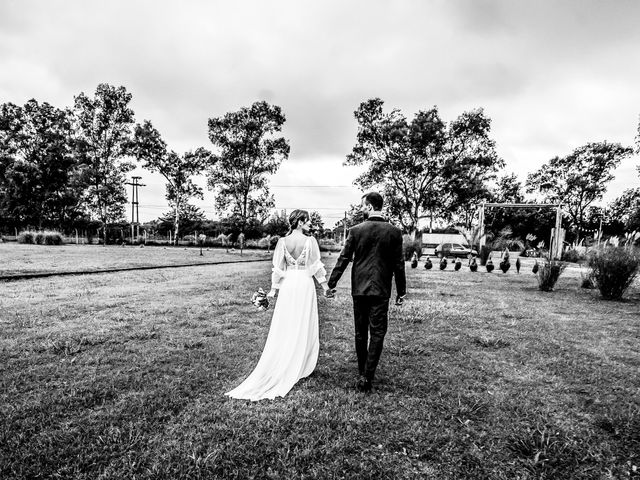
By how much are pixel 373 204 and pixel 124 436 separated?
321 cm

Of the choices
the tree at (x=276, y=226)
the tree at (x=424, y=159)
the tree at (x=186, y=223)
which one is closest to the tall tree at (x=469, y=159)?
the tree at (x=424, y=159)

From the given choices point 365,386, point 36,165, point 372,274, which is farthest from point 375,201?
point 36,165

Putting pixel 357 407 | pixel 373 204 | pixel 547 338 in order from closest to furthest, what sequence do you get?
pixel 357 407, pixel 373 204, pixel 547 338

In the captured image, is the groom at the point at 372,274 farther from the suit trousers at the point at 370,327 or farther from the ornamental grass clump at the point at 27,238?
the ornamental grass clump at the point at 27,238

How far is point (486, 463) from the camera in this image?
262 cm

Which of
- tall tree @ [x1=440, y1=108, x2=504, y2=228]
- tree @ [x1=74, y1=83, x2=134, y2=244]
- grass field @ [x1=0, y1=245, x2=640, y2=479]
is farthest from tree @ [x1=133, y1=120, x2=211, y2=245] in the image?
grass field @ [x1=0, y1=245, x2=640, y2=479]

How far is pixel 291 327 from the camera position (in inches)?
165

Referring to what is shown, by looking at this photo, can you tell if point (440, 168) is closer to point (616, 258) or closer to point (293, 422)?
point (616, 258)

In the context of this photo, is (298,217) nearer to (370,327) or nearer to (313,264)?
(313,264)

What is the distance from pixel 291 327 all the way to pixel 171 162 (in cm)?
3829

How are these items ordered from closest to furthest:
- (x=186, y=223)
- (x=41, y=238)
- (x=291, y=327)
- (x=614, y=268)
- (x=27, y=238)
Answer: (x=291, y=327)
(x=614, y=268)
(x=41, y=238)
(x=27, y=238)
(x=186, y=223)

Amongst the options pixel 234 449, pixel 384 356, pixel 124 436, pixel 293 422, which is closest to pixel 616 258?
pixel 384 356

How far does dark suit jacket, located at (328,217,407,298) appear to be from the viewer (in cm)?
384

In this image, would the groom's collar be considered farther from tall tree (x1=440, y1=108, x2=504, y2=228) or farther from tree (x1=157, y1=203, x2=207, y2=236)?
tree (x1=157, y1=203, x2=207, y2=236)
